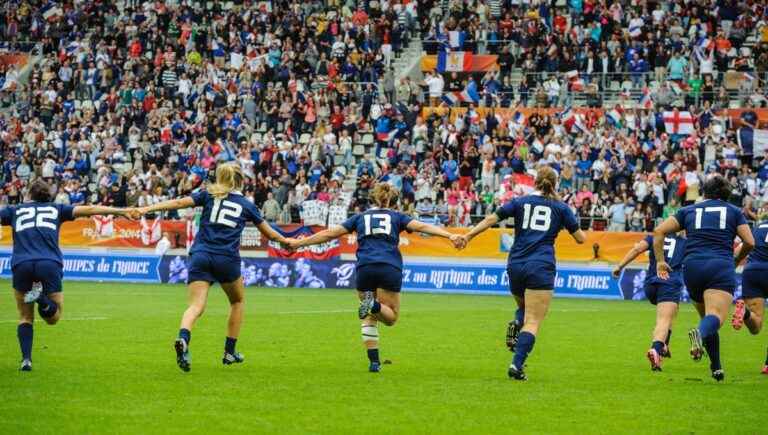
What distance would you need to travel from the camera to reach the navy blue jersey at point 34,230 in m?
13.2

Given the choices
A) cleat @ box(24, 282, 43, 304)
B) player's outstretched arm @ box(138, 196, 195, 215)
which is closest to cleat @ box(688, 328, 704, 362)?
player's outstretched arm @ box(138, 196, 195, 215)

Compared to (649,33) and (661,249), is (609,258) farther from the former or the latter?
(661,249)

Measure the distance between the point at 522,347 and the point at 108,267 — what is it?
23894mm

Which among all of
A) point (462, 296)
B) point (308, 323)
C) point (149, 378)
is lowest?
point (462, 296)

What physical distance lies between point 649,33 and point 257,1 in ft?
52.6

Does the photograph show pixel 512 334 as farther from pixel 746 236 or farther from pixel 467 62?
pixel 467 62

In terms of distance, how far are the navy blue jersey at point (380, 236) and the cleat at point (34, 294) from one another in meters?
3.42

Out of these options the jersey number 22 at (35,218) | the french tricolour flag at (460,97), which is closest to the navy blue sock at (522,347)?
the jersey number 22 at (35,218)

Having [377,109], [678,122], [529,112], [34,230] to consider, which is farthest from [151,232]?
[34,230]

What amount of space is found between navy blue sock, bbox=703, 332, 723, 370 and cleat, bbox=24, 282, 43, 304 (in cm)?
701

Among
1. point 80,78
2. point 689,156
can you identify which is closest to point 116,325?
point 689,156

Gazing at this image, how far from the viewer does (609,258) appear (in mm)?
31047

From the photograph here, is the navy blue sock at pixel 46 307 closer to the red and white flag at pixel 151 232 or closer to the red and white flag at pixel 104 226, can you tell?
the red and white flag at pixel 151 232

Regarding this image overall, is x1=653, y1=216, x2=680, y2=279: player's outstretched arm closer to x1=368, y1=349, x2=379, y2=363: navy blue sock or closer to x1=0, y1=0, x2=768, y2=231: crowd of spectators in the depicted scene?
x1=368, y1=349, x2=379, y2=363: navy blue sock
